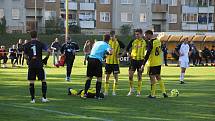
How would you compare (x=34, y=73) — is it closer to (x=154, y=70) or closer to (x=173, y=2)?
(x=154, y=70)

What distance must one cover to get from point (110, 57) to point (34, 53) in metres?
3.39

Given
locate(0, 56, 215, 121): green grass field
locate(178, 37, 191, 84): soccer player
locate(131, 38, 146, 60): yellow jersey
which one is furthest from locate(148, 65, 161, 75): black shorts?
locate(178, 37, 191, 84): soccer player

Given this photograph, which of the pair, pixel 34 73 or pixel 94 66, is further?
pixel 94 66

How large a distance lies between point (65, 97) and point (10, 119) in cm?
490

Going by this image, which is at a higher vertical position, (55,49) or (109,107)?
(55,49)

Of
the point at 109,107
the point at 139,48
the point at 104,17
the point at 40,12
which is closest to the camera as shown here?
the point at 109,107

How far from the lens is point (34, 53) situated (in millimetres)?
15188

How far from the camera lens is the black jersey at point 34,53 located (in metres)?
15.2

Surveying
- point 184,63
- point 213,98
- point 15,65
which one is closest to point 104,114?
point 213,98

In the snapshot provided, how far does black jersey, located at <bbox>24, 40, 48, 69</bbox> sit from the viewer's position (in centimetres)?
1516

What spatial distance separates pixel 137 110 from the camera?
45.8 ft

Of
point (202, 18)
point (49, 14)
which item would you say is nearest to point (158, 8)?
point (202, 18)

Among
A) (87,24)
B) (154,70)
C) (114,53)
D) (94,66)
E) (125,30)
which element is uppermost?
(87,24)

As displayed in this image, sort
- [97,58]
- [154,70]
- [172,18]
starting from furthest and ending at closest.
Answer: [172,18] < [154,70] < [97,58]
